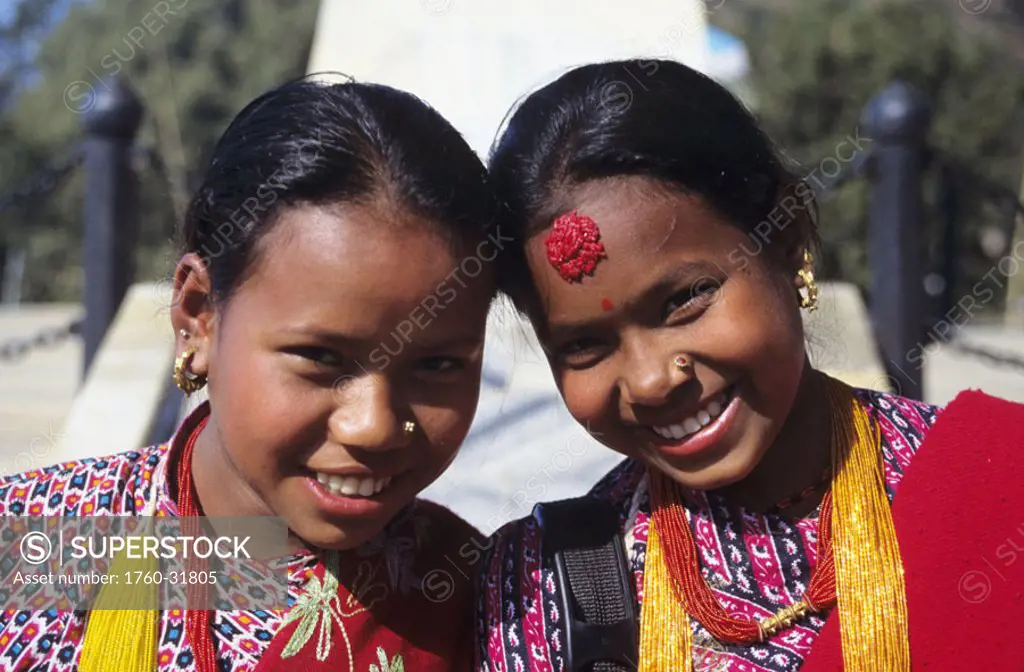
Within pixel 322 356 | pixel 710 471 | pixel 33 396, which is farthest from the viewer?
pixel 33 396

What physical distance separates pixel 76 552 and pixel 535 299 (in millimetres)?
863

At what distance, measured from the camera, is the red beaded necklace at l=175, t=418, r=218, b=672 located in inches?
68.6

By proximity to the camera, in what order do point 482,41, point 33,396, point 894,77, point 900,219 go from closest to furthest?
point 900,219, point 482,41, point 33,396, point 894,77

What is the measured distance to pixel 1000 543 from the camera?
1726mm

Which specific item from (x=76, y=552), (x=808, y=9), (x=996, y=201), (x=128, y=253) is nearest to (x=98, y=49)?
(x=808, y=9)

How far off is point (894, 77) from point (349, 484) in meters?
12.4

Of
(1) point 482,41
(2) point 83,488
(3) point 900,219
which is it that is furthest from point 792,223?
(1) point 482,41

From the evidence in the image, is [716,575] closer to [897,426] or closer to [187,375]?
[897,426]

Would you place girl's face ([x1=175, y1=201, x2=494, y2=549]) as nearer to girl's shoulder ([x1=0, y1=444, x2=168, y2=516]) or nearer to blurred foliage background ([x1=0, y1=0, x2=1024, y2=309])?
girl's shoulder ([x1=0, y1=444, x2=168, y2=516])

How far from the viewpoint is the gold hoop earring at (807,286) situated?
1852 mm

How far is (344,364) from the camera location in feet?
5.36

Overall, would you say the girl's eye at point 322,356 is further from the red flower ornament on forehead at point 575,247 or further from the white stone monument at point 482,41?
the white stone monument at point 482,41

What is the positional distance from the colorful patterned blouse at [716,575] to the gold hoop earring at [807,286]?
0.81ft

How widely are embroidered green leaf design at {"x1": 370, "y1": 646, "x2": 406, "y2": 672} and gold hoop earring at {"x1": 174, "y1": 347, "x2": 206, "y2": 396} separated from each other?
0.52m
